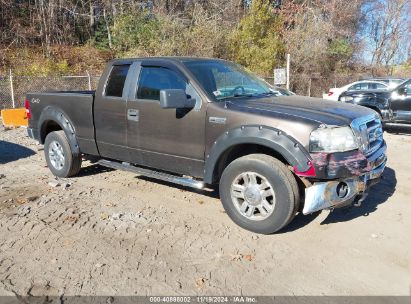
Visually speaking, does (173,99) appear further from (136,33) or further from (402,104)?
(136,33)

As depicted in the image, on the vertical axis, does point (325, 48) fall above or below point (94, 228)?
above

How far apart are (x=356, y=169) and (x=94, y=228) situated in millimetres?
2931

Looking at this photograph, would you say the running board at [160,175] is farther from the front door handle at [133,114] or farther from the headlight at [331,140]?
the headlight at [331,140]

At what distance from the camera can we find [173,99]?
4613 millimetres


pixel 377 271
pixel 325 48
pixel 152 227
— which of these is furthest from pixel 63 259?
pixel 325 48

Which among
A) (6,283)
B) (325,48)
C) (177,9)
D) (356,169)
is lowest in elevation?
(6,283)

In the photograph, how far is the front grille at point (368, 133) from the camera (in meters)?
4.35

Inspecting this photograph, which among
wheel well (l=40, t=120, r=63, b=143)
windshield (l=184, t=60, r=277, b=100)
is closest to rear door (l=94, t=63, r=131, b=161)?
windshield (l=184, t=60, r=277, b=100)

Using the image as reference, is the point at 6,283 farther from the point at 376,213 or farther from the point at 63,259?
the point at 376,213

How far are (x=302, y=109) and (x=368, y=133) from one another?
0.79 m

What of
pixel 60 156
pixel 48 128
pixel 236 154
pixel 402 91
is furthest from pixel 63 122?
pixel 402 91

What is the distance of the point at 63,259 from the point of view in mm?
3986

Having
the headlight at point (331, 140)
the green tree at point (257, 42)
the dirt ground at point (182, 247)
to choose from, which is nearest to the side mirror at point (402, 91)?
the dirt ground at point (182, 247)

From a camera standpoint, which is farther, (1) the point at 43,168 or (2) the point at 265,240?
(1) the point at 43,168
